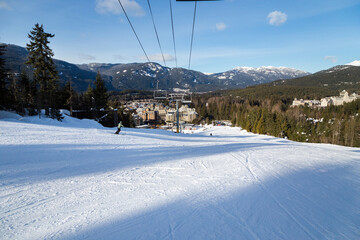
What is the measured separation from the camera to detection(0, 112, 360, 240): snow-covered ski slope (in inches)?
116

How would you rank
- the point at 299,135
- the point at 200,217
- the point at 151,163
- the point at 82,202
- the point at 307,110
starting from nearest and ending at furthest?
the point at 200,217 → the point at 82,202 → the point at 151,163 → the point at 299,135 → the point at 307,110

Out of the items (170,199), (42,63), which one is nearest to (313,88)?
(42,63)

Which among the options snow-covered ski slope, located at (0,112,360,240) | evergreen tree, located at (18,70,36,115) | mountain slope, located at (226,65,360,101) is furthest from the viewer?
mountain slope, located at (226,65,360,101)

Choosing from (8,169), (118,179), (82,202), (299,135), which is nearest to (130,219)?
(82,202)

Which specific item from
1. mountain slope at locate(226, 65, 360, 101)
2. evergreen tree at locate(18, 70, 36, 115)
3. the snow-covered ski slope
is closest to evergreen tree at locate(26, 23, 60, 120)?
evergreen tree at locate(18, 70, 36, 115)

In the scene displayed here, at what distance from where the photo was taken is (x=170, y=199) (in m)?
3.92

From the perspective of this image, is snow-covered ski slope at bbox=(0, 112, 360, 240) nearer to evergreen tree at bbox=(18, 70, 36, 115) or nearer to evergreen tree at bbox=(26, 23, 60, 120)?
evergreen tree at bbox=(26, 23, 60, 120)

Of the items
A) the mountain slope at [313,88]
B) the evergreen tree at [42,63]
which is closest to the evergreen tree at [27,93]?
the evergreen tree at [42,63]

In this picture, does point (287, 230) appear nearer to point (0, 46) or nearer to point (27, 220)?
point (27, 220)

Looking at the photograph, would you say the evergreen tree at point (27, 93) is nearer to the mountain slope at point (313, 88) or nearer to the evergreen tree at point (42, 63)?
the evergreen tree at point (42, 63)

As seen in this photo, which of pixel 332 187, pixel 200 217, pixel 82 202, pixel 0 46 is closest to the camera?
pixel 200 217

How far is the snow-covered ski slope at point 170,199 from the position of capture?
294cm

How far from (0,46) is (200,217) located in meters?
30.1

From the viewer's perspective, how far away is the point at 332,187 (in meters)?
4.86
